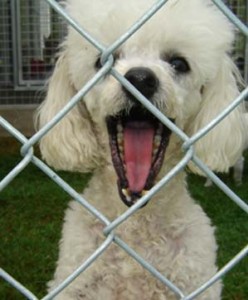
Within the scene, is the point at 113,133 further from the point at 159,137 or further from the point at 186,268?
the point at 186,268

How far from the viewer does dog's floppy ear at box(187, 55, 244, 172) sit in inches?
94.6

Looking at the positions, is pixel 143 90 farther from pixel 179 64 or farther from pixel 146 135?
pixel 179 64

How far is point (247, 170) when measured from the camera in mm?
6285

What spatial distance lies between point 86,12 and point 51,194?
3.13 m

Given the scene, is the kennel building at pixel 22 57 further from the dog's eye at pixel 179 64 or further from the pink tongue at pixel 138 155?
the pink tongue at pixel 138 155

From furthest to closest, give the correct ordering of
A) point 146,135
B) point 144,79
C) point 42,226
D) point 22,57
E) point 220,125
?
point 22,57, point 42,226, point 220,125, point 146,135, point 144,79

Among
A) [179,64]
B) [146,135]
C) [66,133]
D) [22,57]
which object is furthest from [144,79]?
[22,57]

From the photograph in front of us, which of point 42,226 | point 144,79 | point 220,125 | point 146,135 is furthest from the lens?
point 42,226

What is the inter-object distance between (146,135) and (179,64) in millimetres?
344

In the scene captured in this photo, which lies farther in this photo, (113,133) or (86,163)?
(86,163)

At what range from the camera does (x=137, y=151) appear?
2.13 meters

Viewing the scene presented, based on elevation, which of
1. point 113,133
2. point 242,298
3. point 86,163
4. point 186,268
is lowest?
point 242,298

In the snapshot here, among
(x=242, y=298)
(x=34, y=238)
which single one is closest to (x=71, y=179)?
(x=34, y=238)

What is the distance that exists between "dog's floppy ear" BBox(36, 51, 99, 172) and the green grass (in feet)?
3.93
